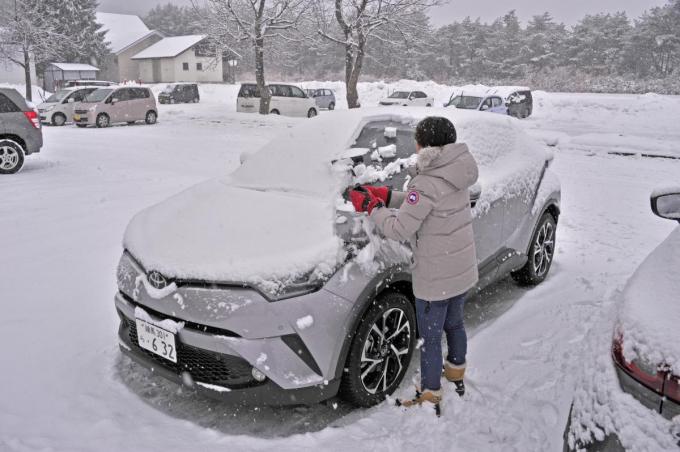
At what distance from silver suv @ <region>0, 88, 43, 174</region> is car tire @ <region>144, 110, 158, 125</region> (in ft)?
39.4

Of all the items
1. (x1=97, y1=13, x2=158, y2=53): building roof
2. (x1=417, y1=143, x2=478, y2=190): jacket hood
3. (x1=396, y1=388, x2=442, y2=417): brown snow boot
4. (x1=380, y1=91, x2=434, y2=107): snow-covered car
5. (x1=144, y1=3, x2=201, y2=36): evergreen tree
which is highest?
(x1=144, y1=3, x2=201, y2=36): evergreen tree

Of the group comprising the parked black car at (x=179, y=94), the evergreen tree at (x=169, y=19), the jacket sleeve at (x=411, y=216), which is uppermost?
the evergreen tree at (x=169, y=19)

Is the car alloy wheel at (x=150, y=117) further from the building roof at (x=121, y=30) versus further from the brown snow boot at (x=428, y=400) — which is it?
the building roof at (x=121, y=30)

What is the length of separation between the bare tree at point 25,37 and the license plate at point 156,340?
36629mm

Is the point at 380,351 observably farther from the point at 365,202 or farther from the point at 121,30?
the point at 121,30

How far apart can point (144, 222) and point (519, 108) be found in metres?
24.6

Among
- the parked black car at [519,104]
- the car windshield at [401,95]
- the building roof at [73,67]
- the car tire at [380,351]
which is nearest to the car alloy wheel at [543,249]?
the car tire at [380,351]

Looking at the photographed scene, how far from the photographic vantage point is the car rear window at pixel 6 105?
9.69m

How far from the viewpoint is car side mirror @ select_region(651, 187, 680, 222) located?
7.17 ft

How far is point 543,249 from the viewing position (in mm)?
4906

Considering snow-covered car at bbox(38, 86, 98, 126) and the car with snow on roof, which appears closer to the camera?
the car with snow on roof

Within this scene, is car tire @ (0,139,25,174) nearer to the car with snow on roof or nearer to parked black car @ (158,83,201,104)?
the car with snow on roof

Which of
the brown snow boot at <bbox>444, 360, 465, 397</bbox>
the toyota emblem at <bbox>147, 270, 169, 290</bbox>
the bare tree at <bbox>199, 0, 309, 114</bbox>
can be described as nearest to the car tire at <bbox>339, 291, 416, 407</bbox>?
the brown snow boot at <bbox>444, 360, 465, 397</bbox>

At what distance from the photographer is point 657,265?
1.90 m
